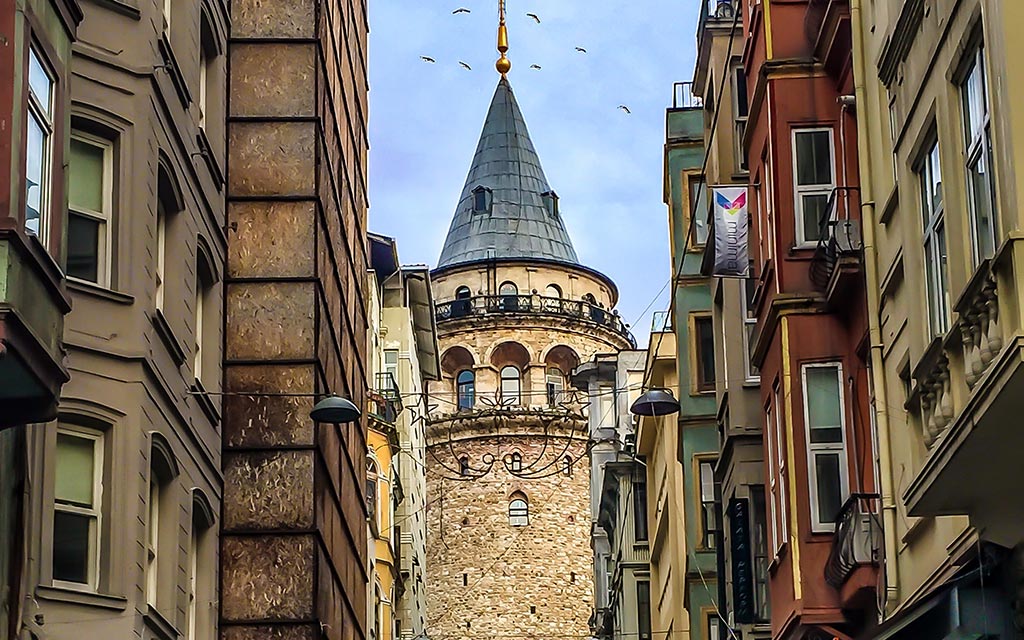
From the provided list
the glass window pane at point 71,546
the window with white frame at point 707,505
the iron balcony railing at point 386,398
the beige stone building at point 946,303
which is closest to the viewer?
the beige stone building at point 946,303

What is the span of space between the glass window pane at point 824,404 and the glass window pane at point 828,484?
212 millimetres

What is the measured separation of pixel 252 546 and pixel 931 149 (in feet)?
48.8

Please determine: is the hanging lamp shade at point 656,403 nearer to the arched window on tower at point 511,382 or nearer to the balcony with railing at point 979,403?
the balcony with railing at point 979,403

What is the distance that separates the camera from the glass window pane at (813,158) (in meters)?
25.1

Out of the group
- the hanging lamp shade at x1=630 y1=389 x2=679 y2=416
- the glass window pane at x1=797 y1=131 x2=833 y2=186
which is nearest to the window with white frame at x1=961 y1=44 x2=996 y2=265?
the glass window pane at x1=797 y1=131 x2=833 y2=186

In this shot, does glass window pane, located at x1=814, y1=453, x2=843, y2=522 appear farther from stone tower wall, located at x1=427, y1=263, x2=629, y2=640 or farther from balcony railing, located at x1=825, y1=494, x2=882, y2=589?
stone tower wall, located at x1=427, y1=263, x2=629, y2=640

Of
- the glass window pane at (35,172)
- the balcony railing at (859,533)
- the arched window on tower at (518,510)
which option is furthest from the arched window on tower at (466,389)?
the glass window pane at (35,172)

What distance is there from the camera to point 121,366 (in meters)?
22.8

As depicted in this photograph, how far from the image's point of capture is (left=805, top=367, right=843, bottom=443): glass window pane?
24156 mm

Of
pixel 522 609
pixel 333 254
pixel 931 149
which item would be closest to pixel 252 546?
pixel 333 254

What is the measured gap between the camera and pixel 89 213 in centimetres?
2288

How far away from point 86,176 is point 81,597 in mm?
4297

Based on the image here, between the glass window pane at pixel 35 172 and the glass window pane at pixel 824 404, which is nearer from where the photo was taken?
the glass window pane at pixel 35 172

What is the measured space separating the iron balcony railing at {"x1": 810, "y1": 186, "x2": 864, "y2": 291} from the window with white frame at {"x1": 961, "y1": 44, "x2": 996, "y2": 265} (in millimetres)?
5715
